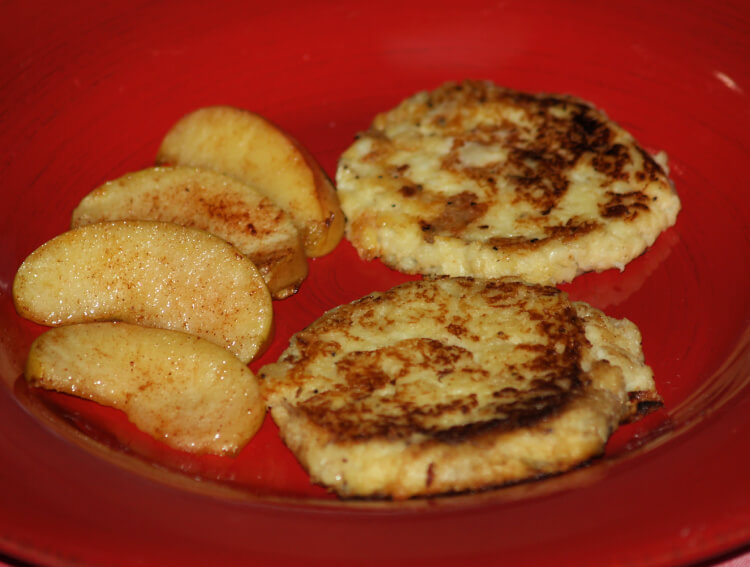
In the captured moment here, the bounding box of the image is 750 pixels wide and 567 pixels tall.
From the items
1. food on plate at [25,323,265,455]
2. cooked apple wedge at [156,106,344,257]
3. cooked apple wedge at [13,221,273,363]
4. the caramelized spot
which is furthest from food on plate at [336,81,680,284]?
food on plate at [25,323,265,455]

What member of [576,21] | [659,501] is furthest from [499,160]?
[659,501]

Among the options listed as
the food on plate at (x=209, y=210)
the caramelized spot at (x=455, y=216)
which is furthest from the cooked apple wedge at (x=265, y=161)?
the caramelized spot at (x=455, y=216)

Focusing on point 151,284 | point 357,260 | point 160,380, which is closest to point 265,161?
point 357,260

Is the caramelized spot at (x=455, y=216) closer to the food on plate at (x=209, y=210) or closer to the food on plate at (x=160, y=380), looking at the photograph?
the food on plate at (x=209, y=210)

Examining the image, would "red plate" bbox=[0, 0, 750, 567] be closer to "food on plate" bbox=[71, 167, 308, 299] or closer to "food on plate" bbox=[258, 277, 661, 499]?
"food on plate" bbox=[258, 277, 661, 499]

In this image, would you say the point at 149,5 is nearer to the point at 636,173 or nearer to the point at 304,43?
the point at 304,43
